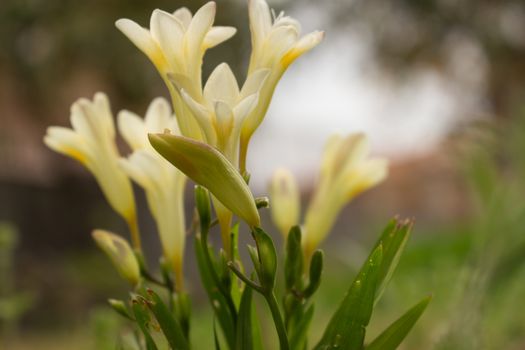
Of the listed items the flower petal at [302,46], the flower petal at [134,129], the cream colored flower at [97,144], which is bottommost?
the cream colored flower at [97,144]

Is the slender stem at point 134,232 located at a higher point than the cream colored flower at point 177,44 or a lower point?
lower

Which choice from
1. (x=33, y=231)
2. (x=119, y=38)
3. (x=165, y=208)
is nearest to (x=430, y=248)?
(x=165, y=208)

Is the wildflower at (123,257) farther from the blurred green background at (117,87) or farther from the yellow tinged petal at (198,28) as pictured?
the blurred green background at (117,87)

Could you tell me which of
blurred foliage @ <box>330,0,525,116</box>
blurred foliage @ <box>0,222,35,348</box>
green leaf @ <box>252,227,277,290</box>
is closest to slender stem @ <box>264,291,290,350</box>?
green leaf @ <box>252,227,277,290</box>

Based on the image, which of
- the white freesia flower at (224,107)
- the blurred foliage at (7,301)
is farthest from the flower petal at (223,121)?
the blurred foliage at (7,301)

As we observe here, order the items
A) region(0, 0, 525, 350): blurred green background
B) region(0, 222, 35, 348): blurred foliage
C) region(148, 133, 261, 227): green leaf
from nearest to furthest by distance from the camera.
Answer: region(148, 133, 261, 227): green leaf → region(0, 222, 35, 348): blurred foliage → region(0, 0, 525, 350): blurred green background

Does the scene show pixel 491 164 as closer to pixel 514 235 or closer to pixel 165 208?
pixel 514 235

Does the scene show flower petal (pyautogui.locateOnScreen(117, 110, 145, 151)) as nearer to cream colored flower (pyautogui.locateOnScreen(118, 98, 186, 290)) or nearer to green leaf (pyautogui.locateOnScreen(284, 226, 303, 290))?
cream colored flower (pyautogui.locateOnScreen(118, 98, 186, 290))

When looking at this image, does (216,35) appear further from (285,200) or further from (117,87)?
(117,87)
